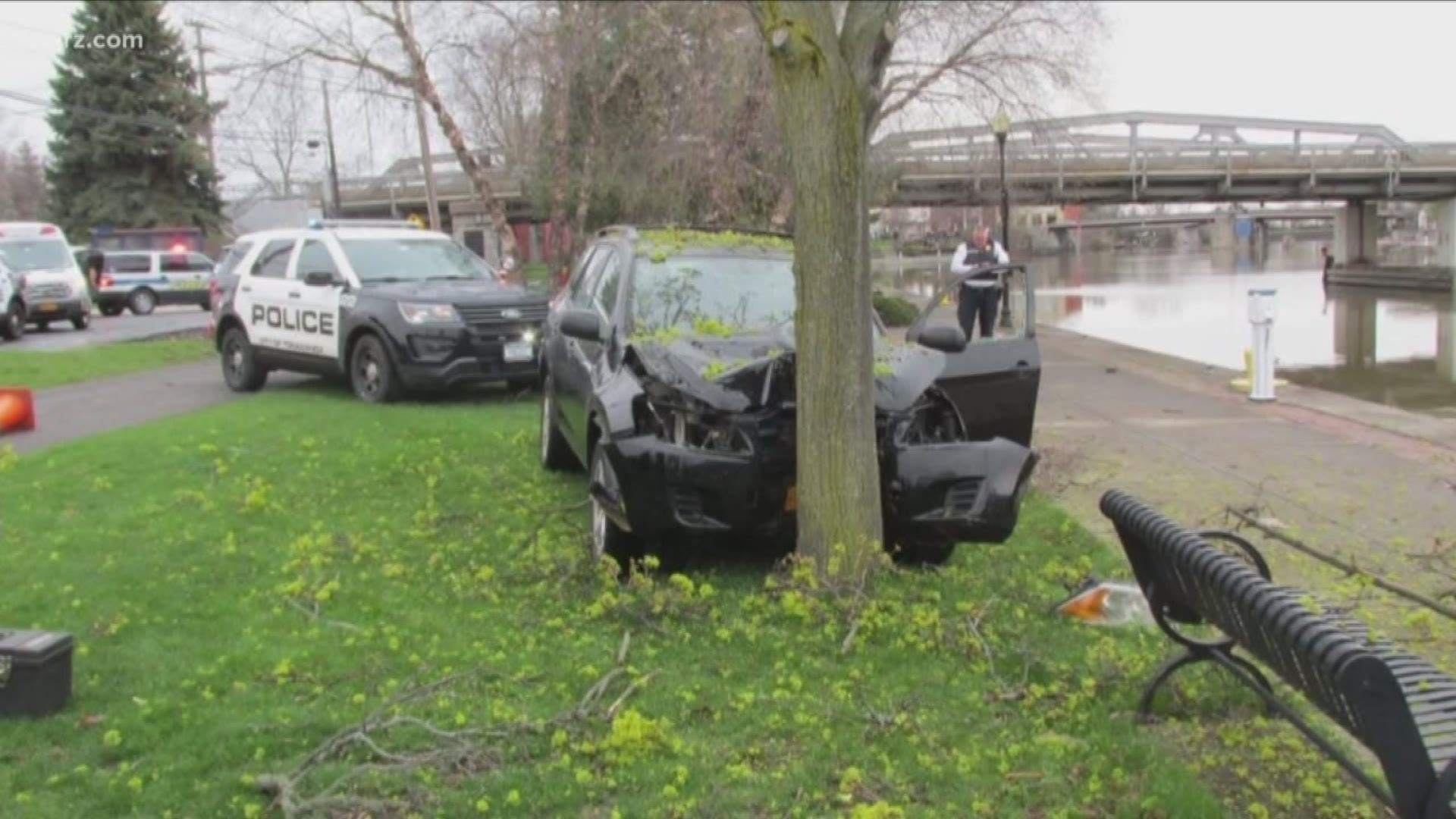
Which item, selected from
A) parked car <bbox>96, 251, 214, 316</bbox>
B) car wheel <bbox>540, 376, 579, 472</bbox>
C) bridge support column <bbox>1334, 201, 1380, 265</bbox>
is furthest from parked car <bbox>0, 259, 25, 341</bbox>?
bridge support column <bbox>1334, 201, 1380, 265</bbox>

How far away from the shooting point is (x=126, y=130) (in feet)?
156

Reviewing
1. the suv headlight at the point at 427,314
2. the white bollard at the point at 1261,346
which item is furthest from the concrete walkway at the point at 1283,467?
the suv headlight at the point at 427,314

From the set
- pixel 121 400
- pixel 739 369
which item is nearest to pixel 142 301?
pixel 121 400

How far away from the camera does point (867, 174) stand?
5.37 m

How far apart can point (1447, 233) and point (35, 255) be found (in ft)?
217

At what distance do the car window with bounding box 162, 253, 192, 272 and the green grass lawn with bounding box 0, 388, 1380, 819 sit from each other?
31.5 meters

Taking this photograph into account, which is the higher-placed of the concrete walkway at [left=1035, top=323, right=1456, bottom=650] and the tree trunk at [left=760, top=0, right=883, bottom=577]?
the tree trunk at [left=760, top=0, right=883, bottom=577]

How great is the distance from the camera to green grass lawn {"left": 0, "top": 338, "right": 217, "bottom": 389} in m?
15.4

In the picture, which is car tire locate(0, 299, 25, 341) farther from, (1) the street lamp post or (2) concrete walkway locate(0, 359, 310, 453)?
(1) the street lamp post

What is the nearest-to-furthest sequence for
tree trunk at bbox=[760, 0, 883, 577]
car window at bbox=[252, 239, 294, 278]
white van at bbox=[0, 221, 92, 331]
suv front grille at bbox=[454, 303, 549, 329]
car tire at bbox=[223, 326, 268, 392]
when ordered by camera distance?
tree trunk at bbox=[760, 0, 883, 577], suv front grille at bbox=[454, 303, 549, 329], car window at bbox=[252, 239, 294, 278], car tire at bbox=[223, 326, 268, 392], white van at bbox=[0, 221, 92, 331]

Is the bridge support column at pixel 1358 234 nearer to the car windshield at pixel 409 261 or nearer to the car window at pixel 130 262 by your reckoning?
the car window at pixel 130 262

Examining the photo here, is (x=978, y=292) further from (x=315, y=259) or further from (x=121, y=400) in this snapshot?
(x=121, y=400)

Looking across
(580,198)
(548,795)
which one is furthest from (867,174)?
(580,198)

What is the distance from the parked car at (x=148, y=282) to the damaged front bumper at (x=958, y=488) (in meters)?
33.4
